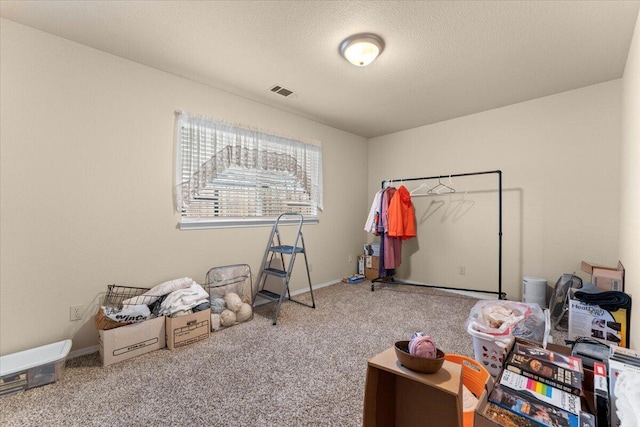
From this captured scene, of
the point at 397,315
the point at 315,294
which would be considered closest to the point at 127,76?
the point at 315,294

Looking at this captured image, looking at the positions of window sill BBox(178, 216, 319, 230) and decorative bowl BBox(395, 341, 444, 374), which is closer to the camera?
decorative bowl BBox(395, 341, 444, 374)

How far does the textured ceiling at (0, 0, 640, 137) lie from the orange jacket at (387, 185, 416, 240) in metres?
1.30

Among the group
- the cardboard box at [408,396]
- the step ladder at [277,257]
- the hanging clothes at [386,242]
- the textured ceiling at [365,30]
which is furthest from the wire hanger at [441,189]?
the cardboard box at [408,396]

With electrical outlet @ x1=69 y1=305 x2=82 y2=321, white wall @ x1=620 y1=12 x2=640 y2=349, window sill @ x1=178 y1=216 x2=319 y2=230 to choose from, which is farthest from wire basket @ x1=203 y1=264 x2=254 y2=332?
white wall @ x1=620 y1=12 x2=640 y2=349

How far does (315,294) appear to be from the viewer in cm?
367

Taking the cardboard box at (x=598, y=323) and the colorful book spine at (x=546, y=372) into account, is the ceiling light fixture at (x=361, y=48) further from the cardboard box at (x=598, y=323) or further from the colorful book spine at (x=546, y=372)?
the cardboard box at (x=598, y=323)

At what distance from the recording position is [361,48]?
6.97 feet

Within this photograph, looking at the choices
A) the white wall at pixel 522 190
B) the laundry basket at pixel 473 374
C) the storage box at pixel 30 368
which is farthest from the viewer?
the white wall at pixel 522 190

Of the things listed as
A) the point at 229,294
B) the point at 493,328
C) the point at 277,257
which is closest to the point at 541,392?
the point at 493,328

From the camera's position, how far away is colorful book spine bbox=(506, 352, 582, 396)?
890 mm

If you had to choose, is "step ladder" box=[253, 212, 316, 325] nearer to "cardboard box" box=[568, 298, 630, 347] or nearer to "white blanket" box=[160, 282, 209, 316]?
"white blanket" box=[160, 282, 209, 316]

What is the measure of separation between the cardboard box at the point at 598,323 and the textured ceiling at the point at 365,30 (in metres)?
2.07

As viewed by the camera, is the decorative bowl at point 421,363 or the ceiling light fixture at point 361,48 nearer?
the decorative bowl at point 421,363

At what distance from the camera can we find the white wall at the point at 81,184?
1929mm
